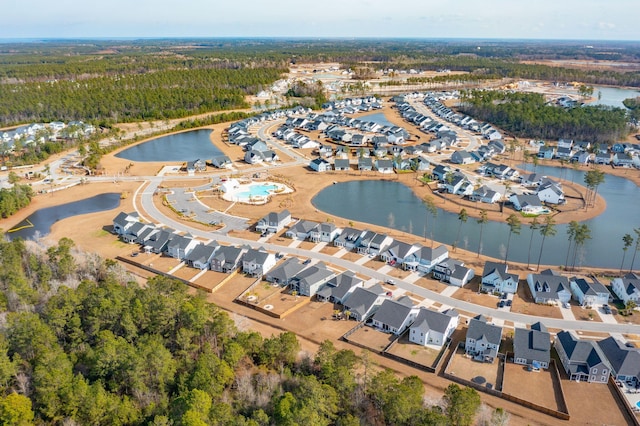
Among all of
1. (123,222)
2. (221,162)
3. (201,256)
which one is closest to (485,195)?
(201,256)

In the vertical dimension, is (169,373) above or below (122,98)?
below

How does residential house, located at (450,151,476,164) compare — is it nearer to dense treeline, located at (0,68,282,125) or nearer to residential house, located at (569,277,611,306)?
residential house, located at (569,277,611,306)

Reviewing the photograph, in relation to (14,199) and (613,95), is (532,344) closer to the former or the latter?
(14,199)

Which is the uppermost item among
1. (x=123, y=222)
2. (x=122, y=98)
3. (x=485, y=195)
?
(x=122, y=98)

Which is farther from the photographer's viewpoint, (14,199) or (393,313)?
(14,199)

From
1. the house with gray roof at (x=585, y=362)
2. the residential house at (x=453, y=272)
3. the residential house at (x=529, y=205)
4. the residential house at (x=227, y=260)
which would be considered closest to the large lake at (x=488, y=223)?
the residential house at (x=529, y=205)

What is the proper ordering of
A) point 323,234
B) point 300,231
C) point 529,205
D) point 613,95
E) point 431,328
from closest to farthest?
point 431,328
point 323,234
point 300,231
point 529,205
point 613,95

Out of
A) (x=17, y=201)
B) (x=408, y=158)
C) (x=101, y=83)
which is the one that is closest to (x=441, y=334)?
(x=408, y=158)
